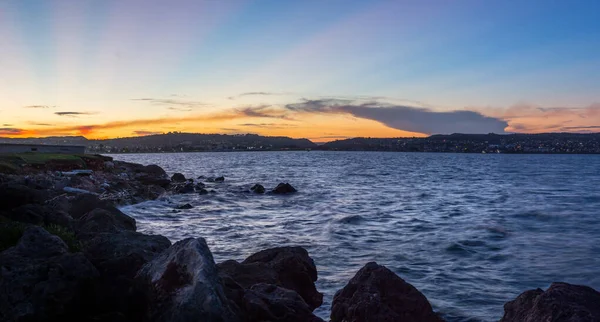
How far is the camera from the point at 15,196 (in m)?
12.8

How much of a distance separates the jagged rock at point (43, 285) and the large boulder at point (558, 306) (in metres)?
8.00

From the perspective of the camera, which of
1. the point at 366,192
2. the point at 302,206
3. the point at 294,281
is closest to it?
the point at 294,281

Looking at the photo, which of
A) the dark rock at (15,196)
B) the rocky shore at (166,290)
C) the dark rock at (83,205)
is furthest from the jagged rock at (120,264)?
the dark rock at (83,205)

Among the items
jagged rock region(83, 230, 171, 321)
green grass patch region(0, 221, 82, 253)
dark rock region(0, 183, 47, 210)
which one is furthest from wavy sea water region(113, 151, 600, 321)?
dark rock region(0, 183, 47, 210)

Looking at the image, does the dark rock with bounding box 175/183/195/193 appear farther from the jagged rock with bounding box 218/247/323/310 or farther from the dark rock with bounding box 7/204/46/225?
the jagged rock with bounding box 218/247/323/310

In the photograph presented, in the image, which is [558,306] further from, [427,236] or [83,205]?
[83,205]

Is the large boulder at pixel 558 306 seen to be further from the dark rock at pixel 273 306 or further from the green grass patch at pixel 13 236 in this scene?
the green grass patch at pixel 13 236

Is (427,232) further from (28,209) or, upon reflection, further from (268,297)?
(28,209)

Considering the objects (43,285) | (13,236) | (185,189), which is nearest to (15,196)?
(13,236)

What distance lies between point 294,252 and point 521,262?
36.2ft

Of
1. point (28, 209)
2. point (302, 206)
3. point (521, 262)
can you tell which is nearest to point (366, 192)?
point (302, 206)

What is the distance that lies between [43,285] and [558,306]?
8.87 meters

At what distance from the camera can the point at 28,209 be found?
12.3 metres

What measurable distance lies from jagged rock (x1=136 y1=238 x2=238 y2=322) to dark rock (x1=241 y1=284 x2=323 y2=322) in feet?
3.37
